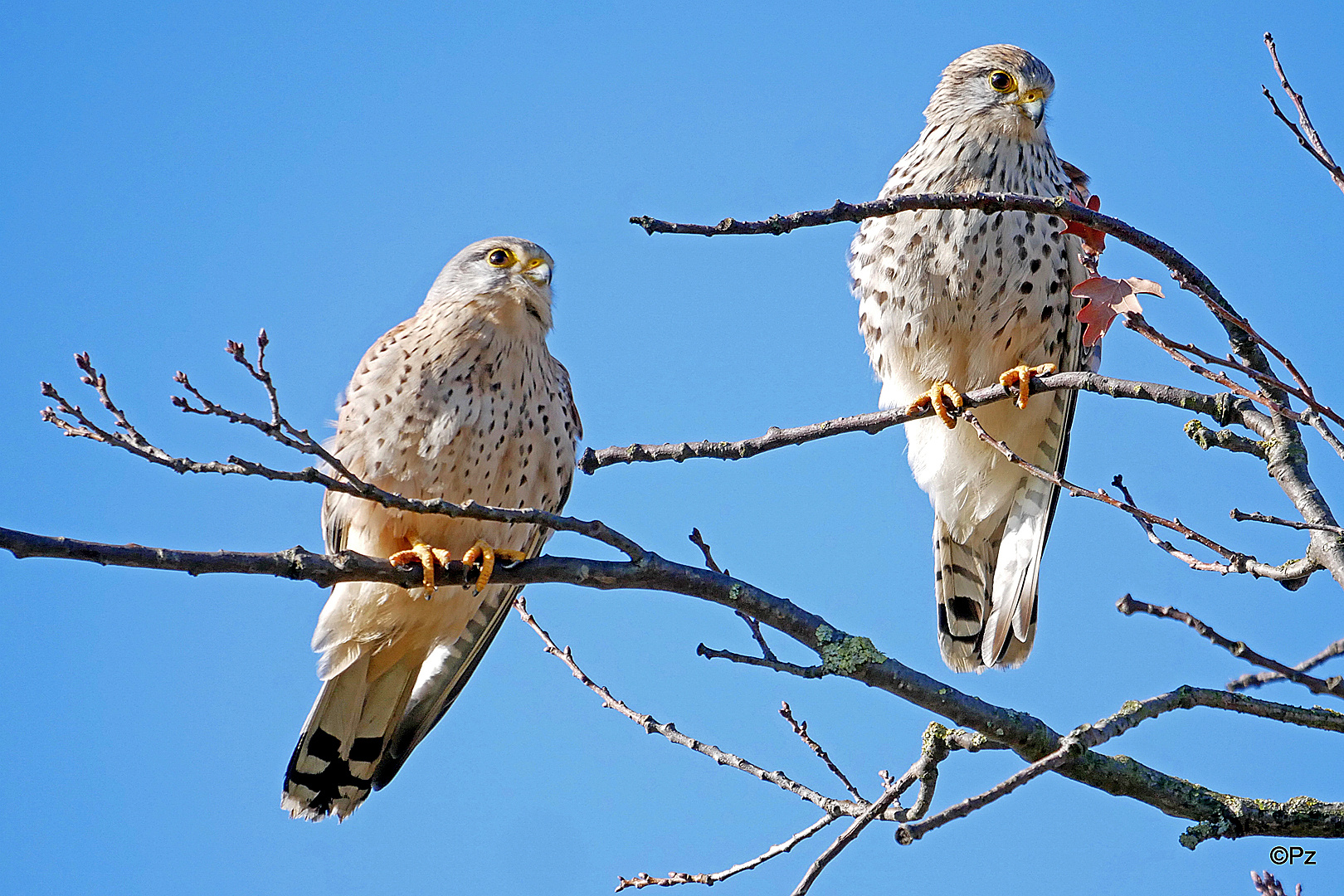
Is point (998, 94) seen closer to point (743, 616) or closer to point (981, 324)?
point (981, 324)

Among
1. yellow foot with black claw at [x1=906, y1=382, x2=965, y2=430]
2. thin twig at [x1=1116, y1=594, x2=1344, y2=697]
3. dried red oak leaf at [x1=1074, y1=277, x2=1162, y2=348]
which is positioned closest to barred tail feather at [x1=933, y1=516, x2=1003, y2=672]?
yellow foot with black claw at [x1=906, y1=382, x2=965, y2=430]

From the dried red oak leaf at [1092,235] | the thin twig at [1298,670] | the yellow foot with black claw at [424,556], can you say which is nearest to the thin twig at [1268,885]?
the thin twig at [1298,670]

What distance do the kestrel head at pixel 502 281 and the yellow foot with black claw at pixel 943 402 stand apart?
1421 millimetres

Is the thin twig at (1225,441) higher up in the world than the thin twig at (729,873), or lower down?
higher up

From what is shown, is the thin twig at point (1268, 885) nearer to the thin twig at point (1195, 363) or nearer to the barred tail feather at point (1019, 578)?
the thin twig at point (1195, 363)

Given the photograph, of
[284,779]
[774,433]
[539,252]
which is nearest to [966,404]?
[774,433]

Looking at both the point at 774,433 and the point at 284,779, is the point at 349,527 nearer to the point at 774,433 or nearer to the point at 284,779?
the point at 284,779

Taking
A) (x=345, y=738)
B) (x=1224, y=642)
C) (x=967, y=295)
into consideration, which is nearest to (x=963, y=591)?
(x=967, y=295)

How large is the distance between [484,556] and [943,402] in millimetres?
1629

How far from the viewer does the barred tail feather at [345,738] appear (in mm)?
4457

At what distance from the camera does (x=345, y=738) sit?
456cm

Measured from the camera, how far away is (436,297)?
486 cm

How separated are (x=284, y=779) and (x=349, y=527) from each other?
0.94m

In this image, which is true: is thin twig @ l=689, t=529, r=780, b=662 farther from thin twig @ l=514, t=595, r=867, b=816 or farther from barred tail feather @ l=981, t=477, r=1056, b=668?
barred tail feather @ l=981, t=477, r=1056, b=668
